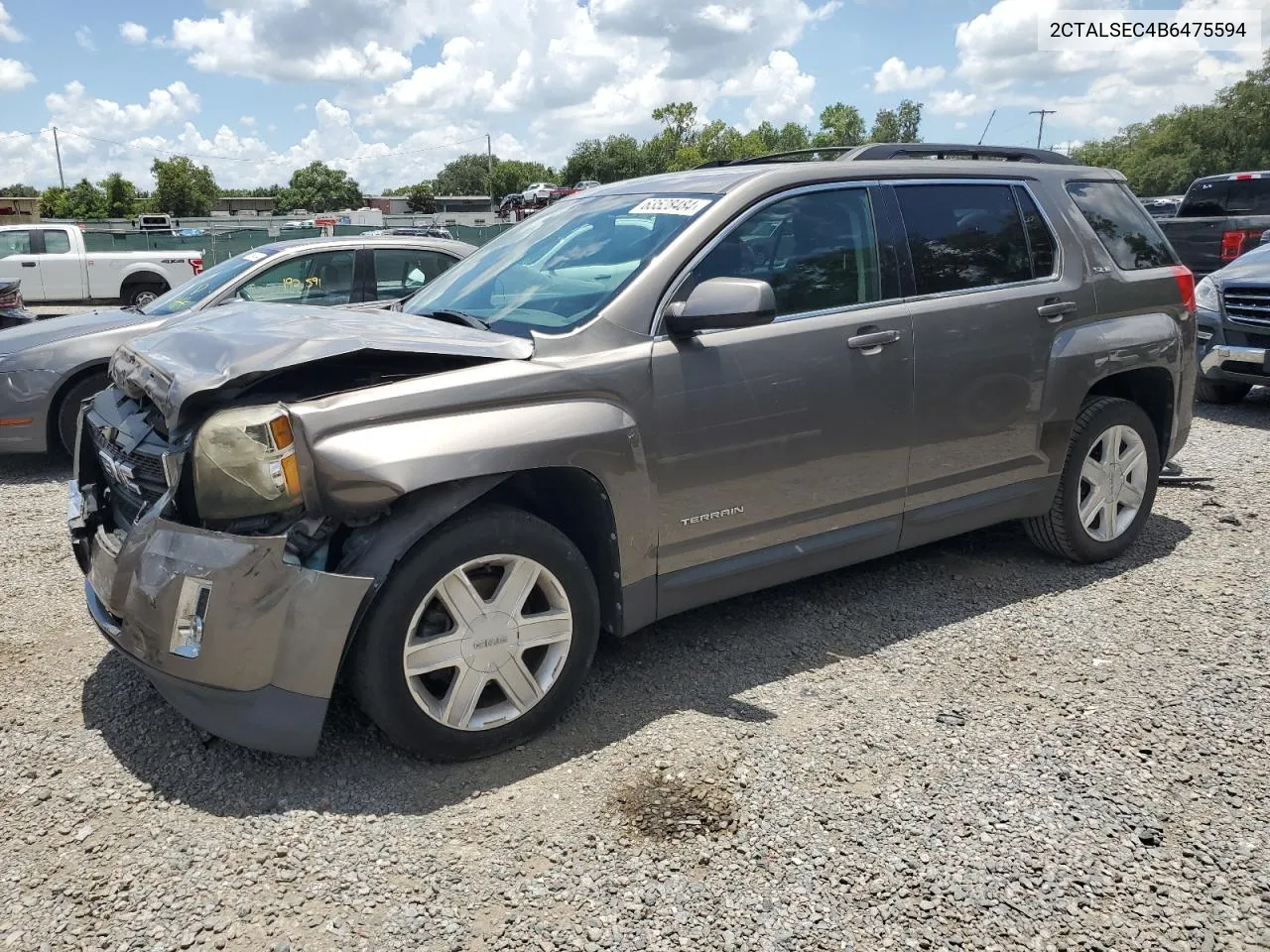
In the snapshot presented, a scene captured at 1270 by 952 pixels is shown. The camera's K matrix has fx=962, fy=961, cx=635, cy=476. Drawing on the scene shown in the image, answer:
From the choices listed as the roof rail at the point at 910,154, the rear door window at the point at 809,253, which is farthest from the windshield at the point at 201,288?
the rear door window at the point at 809,253

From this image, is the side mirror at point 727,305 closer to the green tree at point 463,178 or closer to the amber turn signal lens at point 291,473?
the amber turn signal lens at point 291,473

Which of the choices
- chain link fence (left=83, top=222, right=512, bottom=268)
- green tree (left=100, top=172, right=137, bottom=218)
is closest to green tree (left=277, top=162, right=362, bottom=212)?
green tree (left=100, top=172, right=137, bottom=218)

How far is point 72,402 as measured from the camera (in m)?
6.61

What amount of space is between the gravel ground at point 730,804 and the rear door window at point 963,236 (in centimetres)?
147

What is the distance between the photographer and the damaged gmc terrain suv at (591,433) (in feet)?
8.95

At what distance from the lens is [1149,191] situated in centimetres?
7231

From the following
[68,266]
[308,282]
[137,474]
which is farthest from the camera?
[68,266]

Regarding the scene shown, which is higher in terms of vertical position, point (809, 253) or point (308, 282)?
point (809, 253)

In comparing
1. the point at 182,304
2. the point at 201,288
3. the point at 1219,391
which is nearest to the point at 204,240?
the point at 201,288

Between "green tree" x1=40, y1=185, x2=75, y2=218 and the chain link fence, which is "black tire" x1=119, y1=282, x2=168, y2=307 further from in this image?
"green tree" x1=40, y1=185, x2=75, y2=218

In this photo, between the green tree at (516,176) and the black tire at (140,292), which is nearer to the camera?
the black tire at (140,292)

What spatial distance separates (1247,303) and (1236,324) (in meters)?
0.19

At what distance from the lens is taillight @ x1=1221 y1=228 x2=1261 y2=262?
12.0 metres

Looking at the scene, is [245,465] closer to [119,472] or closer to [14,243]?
[119,472]
